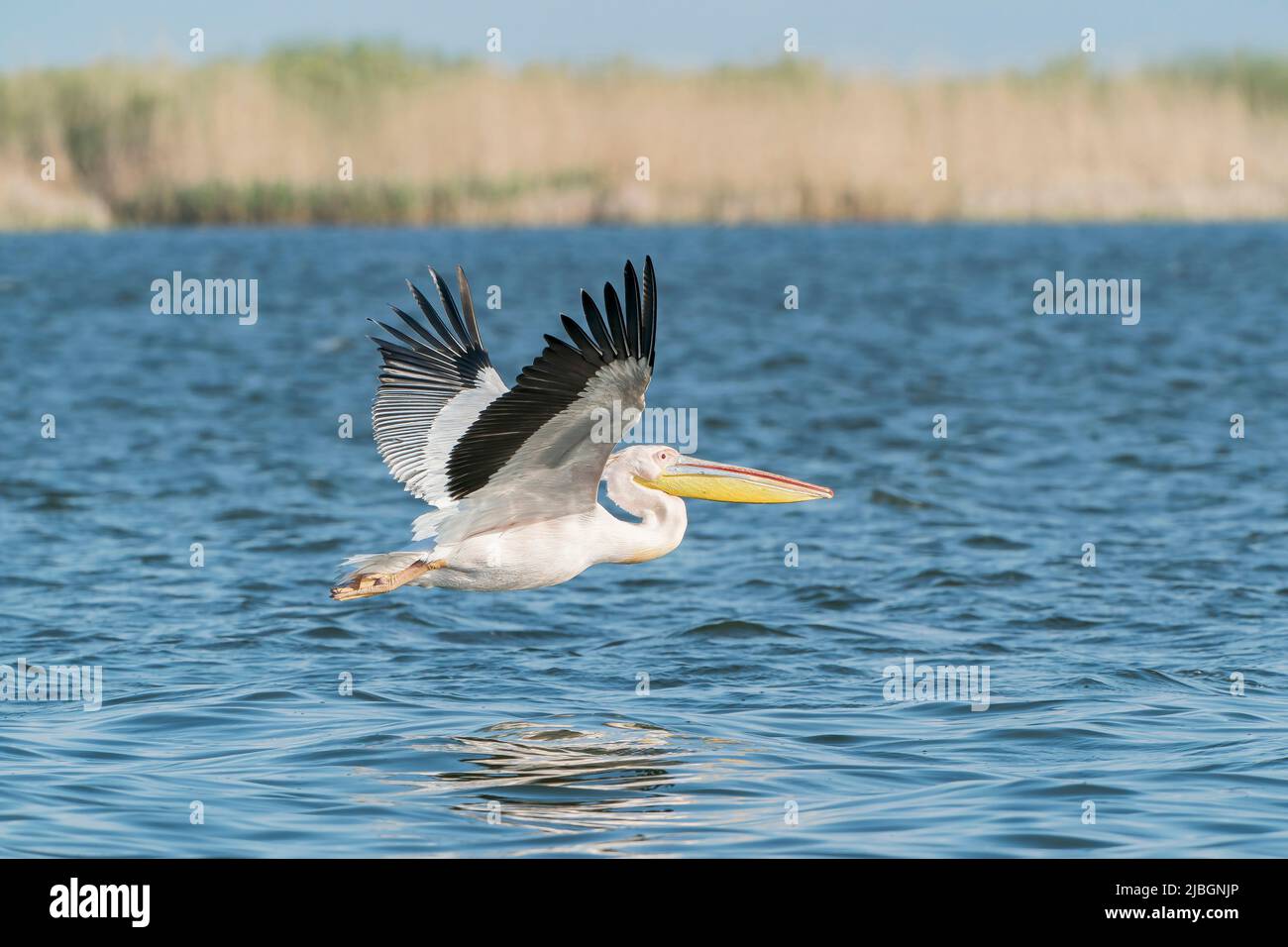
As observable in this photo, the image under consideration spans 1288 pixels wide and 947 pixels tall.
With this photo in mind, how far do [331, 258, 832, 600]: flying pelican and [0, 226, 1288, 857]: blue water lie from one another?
675 mm

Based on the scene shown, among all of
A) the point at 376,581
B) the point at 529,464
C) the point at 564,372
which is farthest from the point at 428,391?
the point at 564,372

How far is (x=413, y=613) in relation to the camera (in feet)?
32.1

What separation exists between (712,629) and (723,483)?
1.48m

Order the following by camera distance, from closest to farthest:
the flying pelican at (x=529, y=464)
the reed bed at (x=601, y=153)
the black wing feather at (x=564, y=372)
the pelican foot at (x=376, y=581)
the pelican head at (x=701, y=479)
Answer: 1. the black wing feather at (x=564, y=372)
2. the flying pelican at (x=529, y=464)
3. the pelican foot at (x=376, y=581)
4. the pelican head at (x=701, y=479)
5. the reed bed at (x=601, y=153)

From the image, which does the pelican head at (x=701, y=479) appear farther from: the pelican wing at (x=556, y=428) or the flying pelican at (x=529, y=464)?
the pelican wing at (x=556, y=428)

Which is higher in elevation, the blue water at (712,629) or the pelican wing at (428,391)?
Result: the pelican wing at (428,391)

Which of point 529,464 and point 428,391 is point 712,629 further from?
point 529,464

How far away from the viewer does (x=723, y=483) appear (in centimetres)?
808

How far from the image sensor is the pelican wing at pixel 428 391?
8062mm

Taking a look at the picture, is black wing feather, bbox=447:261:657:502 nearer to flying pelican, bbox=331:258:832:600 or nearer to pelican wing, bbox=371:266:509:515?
flying pelican, bbox=331:258:832:600

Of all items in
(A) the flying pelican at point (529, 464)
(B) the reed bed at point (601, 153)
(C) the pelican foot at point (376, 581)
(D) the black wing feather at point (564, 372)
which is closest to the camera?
(D) the black wing feather at point (564, 372)

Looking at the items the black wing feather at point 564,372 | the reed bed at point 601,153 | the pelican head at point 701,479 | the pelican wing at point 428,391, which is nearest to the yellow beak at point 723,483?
the pelican head at point 701,479

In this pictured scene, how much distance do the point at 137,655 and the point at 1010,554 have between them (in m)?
5.28

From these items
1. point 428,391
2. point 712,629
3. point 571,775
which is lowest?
point 571,775
